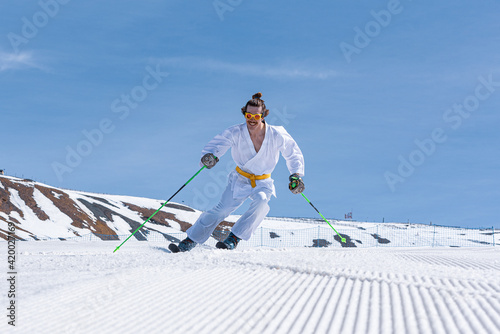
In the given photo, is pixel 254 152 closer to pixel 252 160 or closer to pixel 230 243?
pixel 252 160

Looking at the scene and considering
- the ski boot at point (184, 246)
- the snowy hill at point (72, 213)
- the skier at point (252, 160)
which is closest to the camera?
the skier at point (252, 160)

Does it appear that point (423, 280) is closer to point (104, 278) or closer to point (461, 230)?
point (104, 278)

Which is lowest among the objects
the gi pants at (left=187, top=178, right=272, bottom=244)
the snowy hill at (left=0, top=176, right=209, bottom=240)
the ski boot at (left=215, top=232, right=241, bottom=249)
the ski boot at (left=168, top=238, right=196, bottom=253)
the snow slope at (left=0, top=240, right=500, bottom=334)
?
the snow slope at (left=0, top=240, right=500, bottom=334)

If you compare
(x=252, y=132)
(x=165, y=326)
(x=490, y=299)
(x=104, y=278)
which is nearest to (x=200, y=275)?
(x=104, y=278)

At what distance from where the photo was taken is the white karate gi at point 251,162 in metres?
5.90

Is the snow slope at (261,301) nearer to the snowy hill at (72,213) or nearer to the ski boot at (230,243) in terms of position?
the ski boot at (230,243)

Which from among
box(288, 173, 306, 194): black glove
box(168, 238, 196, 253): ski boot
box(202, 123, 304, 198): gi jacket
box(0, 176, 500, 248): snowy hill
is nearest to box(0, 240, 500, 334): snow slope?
box(288, 173, 306, 194): black glove

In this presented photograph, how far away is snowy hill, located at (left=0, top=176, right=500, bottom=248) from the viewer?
25.4m

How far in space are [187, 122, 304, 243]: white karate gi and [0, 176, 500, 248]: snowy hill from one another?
15036 mm

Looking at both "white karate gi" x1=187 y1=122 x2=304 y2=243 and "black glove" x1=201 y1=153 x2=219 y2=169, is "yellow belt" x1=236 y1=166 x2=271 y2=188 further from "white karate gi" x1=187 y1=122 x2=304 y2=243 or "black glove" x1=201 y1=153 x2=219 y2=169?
"black glove" x1=201 y1=153 x2=219 y2=169

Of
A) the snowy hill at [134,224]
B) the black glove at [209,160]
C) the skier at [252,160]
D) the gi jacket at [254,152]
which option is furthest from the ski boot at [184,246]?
the snowy hill at [134,224]

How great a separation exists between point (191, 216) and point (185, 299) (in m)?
35.1

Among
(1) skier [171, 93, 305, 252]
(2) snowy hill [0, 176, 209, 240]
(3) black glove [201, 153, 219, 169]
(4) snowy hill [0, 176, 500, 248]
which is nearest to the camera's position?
(1) skier [171, 93, 305, 252]

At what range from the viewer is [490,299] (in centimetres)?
239
